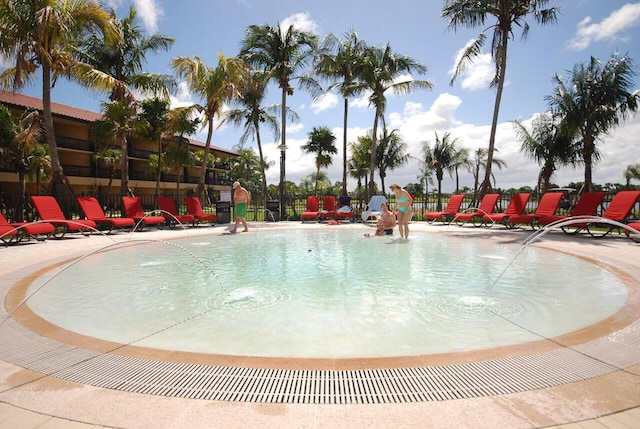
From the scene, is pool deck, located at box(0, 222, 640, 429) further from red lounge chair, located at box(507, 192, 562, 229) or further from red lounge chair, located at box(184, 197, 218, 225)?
red lounge chair, located at box(184, 197, 218, 225)

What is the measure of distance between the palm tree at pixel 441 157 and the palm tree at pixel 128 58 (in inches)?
1334

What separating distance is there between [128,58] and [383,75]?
47.1ft

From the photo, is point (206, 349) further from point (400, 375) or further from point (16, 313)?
point (16, 313)

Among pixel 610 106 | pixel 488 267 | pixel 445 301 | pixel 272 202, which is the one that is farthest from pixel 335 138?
pixel 445 301

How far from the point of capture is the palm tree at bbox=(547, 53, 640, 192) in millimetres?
17828

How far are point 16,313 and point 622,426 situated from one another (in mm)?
5469

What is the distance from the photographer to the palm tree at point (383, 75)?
21203 mm

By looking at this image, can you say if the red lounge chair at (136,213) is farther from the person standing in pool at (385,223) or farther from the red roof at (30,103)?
the red roof at (30,103)

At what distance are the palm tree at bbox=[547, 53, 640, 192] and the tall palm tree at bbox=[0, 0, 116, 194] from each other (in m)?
22.6

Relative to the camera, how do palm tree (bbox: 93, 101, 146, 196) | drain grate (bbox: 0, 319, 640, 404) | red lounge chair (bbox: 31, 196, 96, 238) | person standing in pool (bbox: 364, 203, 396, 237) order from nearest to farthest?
drain grate (bbox: 0, 319, 640, 404) → red lounge chair (bbox: 31, 196, 96, 238) → person standing in pool (bbox: 364, 203, 396, 237) → palm tree (bbox: 93, 101, 146, 196)

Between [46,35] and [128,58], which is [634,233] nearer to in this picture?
[46,35]

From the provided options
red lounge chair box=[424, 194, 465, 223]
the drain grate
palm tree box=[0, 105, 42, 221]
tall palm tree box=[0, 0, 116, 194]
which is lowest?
the drain grate

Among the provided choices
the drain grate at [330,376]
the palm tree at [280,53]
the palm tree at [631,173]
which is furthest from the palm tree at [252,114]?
the palm tree at [631,173]

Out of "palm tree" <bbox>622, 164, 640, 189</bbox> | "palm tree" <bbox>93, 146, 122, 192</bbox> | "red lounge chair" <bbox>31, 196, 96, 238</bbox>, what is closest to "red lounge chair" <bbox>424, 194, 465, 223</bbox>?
"red lounge chair" <bbox>31, 196, 96, 238</bbox>
